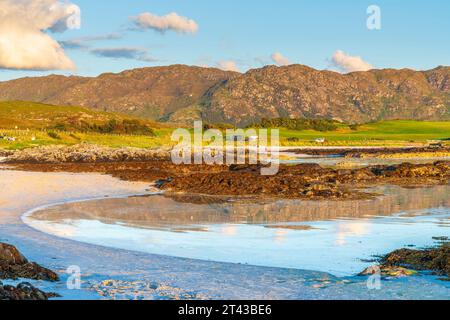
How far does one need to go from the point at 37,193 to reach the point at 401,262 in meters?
19.1

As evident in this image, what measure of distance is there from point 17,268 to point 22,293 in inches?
78.7

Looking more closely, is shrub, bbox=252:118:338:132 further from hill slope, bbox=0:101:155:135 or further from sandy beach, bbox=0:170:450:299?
sandy beach, bbox=0:170:450:299

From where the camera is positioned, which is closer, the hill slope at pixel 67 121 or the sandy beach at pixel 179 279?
the sandy beach at pixel 179 279

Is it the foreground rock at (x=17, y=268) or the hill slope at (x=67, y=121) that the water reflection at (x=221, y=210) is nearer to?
the foreground rock at (x=17, y=268)

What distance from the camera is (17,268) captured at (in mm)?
11398

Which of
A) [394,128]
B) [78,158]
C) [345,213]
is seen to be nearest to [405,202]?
[345,213]

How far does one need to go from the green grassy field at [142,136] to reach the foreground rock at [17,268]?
58732mm

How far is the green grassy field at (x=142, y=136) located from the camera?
82.8 metres

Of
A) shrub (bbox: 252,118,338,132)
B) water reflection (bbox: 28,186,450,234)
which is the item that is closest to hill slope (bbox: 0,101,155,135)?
shrub (bbox: 252,118,338,132)

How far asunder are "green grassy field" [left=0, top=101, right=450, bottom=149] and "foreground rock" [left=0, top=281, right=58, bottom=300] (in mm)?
60836

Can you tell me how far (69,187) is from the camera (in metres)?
30.7

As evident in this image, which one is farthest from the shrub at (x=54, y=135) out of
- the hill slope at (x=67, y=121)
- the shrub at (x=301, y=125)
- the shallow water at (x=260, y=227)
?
the shrub at (x=301, y=125)
